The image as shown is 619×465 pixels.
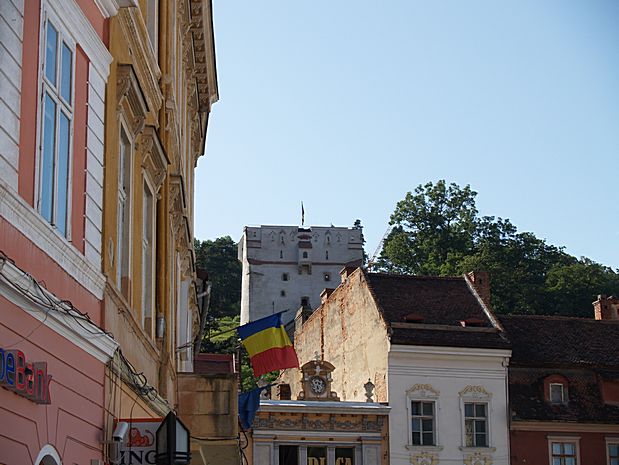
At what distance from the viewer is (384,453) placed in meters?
41.6

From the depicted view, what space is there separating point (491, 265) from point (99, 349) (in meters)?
83.3

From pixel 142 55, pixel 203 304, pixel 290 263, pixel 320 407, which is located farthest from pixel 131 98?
pixel 290 263

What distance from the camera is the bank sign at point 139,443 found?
11.5m

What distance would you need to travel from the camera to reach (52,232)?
9.09 m

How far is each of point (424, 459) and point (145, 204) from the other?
92.5ft

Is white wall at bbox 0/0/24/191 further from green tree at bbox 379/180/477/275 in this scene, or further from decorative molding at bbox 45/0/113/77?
green tree at bbox 379/180/477/275

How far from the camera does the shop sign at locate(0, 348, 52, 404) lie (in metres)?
7.75

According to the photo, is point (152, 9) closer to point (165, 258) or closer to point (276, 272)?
point (165, 258)

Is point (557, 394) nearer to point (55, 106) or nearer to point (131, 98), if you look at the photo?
point (131, 98)

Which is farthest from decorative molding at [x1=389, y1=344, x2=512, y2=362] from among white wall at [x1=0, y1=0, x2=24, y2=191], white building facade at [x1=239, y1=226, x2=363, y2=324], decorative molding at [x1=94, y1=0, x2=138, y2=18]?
white building facade at [x1=239, y1=226, x2=363, y2=324]

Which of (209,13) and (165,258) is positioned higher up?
(209,13)

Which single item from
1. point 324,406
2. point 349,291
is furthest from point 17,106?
point 349,291

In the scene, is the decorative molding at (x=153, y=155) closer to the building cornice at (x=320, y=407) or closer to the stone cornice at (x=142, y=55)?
the stone cornice at (x=142, y=55)

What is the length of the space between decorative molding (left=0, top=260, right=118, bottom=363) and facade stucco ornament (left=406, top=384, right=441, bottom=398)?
32.1m
